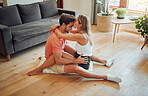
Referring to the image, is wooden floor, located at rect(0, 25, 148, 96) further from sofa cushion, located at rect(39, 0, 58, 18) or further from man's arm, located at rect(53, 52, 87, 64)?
sofa cushion, located at rect(39, 0, 58, 18)

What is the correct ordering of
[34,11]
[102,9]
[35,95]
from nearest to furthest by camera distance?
[35,95] → [34,11] → [102,9]

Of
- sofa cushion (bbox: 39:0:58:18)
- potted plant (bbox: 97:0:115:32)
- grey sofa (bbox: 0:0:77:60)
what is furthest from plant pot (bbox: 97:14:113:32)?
sofa cushion (bbox: 39:0:58:18)

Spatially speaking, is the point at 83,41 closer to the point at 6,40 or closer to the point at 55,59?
the point at 55,59

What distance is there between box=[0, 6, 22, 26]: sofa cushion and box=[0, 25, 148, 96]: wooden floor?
673 millimetres

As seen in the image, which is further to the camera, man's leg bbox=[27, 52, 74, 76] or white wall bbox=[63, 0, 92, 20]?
white wall bbox=[63, 0, 92, 20]

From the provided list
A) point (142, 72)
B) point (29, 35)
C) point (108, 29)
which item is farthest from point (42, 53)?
point (108, 29)

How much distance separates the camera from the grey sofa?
8.70ft

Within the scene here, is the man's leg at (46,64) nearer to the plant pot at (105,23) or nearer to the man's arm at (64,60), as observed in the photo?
the man's arm at (64,60)

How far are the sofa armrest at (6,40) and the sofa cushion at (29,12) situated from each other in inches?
36.4

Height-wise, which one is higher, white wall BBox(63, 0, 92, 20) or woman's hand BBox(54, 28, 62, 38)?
white wall BBox(63, 0, 92, 20)

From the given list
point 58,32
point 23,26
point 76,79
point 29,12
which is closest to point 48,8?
point 29,12

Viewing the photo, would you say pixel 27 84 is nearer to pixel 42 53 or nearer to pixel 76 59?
pixel 76 59

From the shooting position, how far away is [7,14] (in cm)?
315

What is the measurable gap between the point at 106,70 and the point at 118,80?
0.38 meters
